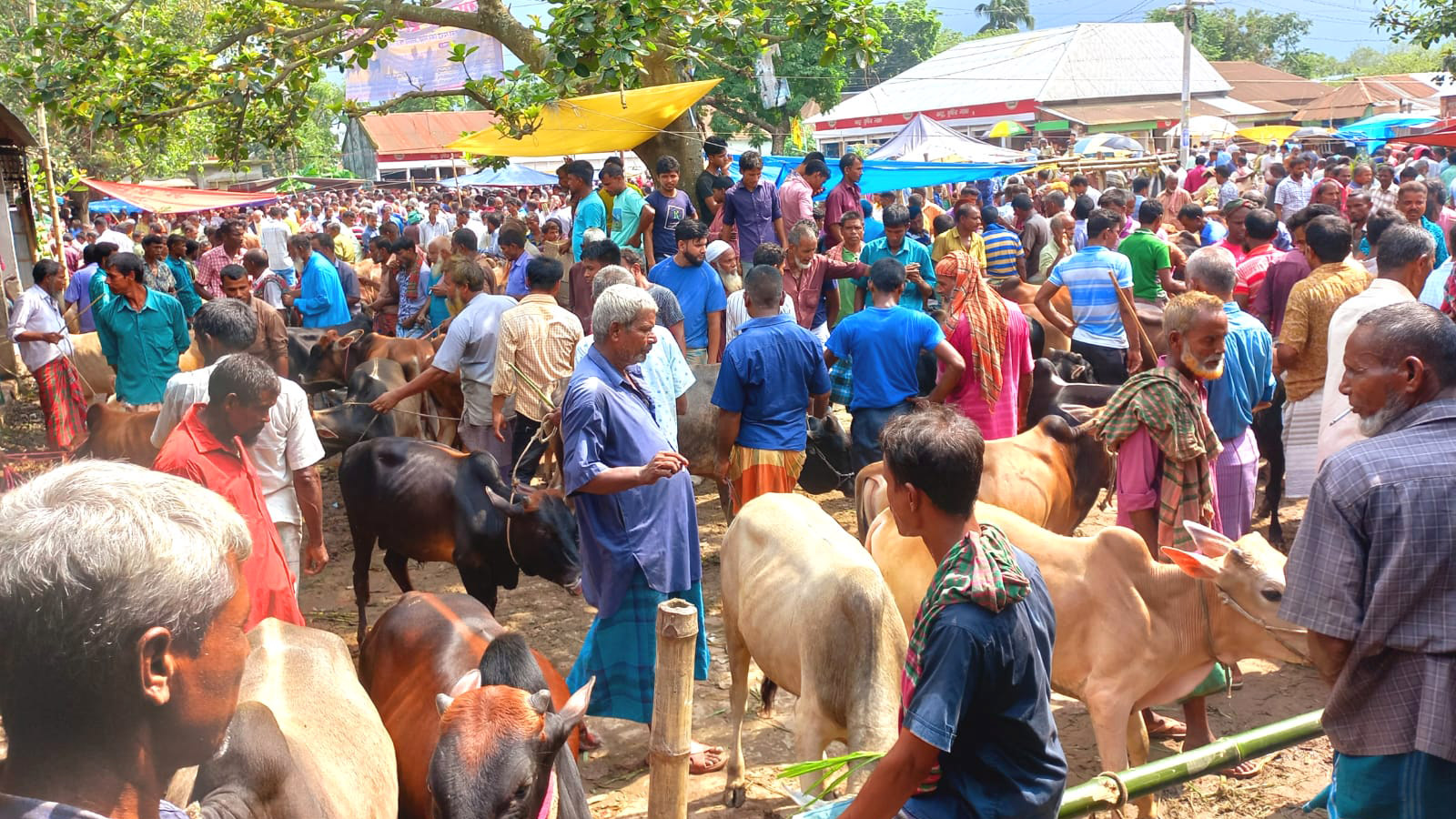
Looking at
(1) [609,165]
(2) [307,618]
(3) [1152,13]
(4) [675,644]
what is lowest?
(2) [307,618]

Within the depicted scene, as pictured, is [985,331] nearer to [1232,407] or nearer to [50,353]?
[1232,407]

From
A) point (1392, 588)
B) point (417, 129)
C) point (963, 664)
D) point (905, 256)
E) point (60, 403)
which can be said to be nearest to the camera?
point (963, 664)

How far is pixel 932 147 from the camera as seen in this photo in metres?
24.9

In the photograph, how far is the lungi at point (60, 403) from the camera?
34.1 ft

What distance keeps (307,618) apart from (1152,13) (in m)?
99.7

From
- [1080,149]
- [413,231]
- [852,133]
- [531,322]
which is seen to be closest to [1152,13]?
[852,133]

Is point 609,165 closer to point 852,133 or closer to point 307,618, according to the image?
point 307,618

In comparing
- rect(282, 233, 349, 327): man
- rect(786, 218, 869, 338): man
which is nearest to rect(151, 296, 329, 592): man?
rect(786, 218, 869, 338): man

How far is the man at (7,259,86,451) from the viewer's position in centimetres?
1005

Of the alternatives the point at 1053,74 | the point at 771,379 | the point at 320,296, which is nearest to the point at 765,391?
the point at 771,379

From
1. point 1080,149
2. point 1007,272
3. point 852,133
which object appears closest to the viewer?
point 1007,272

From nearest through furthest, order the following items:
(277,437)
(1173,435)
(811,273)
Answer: (1173,435) < (277,437) < (811,273)

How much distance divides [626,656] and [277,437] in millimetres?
1834

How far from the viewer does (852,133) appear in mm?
48688
